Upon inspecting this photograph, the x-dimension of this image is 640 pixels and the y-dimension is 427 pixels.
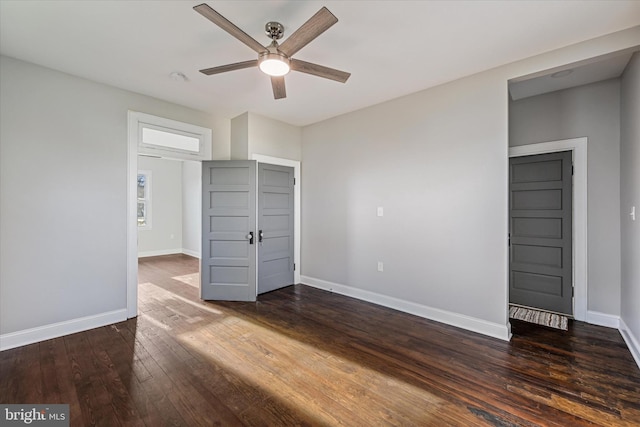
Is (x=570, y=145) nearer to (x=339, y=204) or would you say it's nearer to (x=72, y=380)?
(x=339, y=204)

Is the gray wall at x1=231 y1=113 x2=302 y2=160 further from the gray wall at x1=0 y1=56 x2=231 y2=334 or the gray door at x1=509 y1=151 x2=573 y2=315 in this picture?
the gray door at x1=509 y1=151 x2=573 y2=315

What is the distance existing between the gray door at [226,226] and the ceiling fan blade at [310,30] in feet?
7.47

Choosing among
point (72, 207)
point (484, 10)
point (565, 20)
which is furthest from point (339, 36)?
point (72, 207)

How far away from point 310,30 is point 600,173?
3.63 meters

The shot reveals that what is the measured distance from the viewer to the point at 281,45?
202 cm

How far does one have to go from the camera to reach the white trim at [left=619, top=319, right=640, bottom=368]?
2.40 meters

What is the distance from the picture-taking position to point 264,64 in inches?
84.9

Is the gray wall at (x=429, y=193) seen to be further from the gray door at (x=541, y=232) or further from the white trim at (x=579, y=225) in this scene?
the gray door at (x=541, y=232)

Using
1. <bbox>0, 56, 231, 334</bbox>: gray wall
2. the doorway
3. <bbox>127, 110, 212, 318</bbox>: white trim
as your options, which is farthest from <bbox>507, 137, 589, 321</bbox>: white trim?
<bbox>0, 56, 231, 334</bbox>: gray wall

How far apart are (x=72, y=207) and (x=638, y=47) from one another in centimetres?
561

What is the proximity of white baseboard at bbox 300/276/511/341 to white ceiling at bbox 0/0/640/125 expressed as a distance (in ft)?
9.02

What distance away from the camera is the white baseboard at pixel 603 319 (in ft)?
10.1

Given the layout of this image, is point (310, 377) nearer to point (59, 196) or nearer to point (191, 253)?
point (59, 196)

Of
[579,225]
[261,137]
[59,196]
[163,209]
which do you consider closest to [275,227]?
[261,137]
